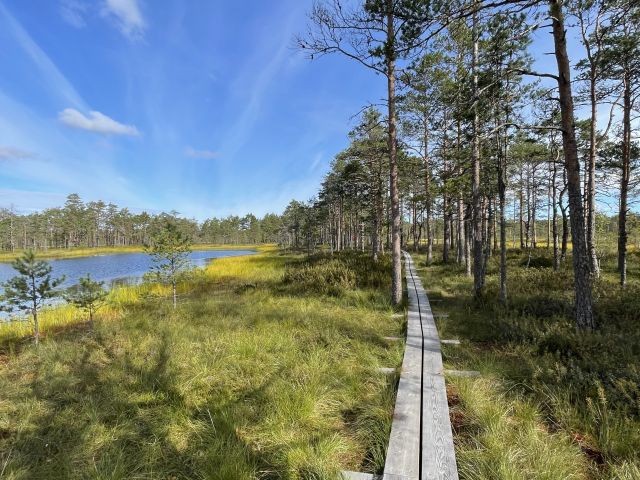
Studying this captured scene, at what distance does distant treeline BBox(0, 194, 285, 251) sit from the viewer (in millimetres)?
76625

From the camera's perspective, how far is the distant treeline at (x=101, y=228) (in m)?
76.6

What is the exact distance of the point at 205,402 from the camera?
393cm

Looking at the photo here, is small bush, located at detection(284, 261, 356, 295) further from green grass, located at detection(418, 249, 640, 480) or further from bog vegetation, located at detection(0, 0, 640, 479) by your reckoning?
green grass, located at detection(418, 249, 640, 480)

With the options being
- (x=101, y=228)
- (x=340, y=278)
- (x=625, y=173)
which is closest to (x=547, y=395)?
(x=340, y=278)

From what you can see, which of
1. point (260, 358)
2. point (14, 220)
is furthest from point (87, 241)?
point (260, 358)

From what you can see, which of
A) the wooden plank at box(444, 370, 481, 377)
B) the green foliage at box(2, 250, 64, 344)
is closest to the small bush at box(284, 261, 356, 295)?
the wooden plank at box(444, 370, 481, 377)

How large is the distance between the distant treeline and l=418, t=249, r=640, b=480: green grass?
236 ft

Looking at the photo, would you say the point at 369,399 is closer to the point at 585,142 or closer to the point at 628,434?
the point at 628,434

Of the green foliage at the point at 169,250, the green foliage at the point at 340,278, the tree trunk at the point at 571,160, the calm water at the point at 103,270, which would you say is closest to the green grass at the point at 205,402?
the tree trunk at the point at 571,160

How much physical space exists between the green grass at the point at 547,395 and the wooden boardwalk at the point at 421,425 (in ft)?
0.55

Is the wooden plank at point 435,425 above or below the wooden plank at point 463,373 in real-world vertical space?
above

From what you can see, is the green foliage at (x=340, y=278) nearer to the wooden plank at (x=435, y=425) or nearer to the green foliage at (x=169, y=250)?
the green foliage at (x=169, y=250)

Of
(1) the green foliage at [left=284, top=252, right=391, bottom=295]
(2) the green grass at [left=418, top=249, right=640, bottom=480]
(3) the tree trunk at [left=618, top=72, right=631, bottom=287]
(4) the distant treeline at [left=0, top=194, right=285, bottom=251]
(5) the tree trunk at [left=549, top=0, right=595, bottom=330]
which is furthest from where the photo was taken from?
(4) the distant treeline at [left=0, top=194, right=285, bottom=251]

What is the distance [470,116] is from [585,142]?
1623cm
